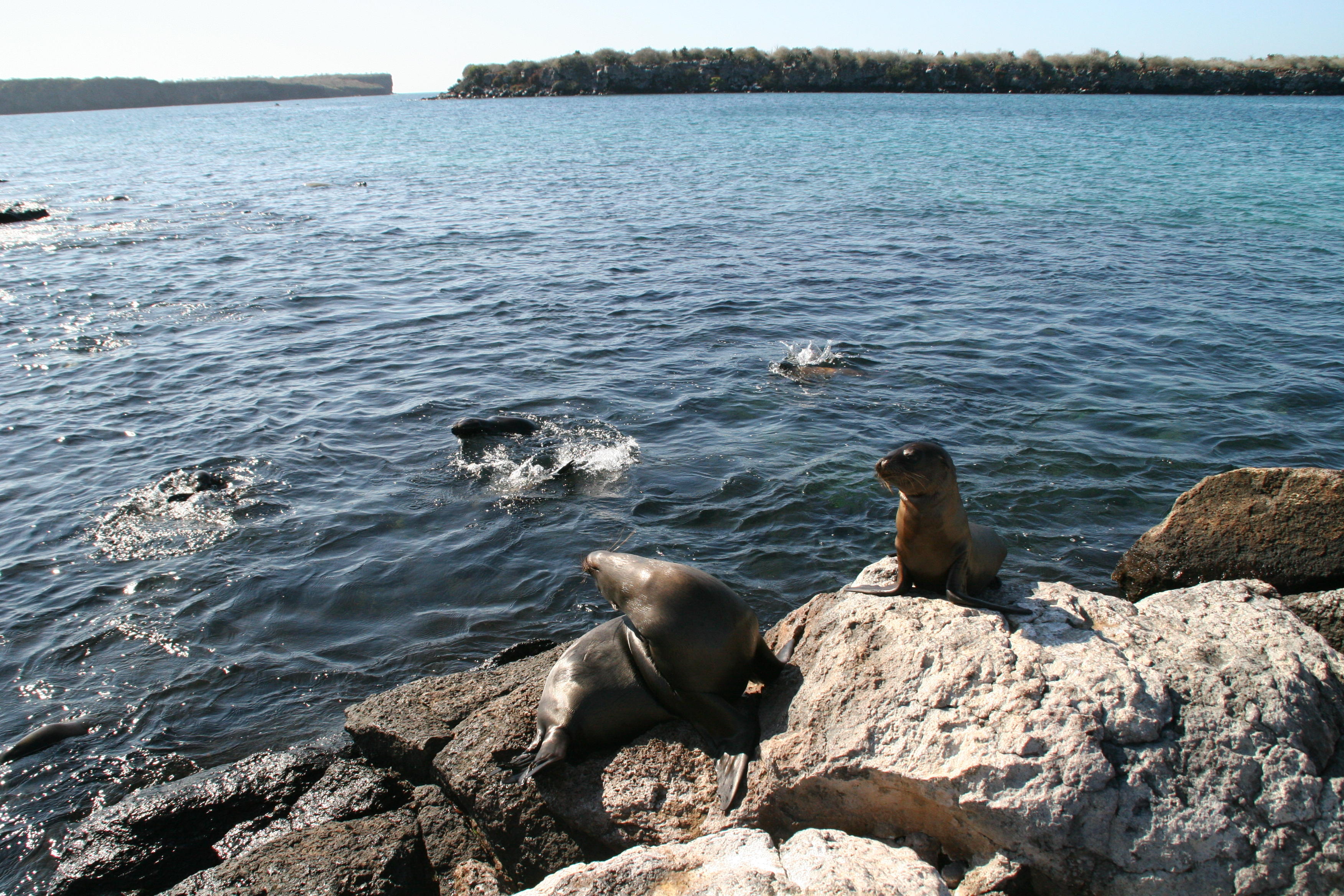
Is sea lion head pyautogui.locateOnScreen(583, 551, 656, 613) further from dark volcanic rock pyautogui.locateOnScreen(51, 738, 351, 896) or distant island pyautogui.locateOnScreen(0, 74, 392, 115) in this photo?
distant island pyautogui.locateOnScreen(0, 74, 392, 115)

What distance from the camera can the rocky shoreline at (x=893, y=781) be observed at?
3586 millimetres

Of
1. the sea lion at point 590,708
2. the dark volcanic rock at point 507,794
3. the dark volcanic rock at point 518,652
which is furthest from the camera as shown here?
the dark volcanic rock at point 518,652

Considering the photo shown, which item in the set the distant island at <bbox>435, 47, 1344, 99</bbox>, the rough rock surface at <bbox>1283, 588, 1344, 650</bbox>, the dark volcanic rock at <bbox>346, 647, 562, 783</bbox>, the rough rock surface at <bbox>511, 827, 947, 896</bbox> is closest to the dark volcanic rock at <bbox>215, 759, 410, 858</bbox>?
the dark volcanic rock at <bbox>346, 647, 562, 783</bbox>

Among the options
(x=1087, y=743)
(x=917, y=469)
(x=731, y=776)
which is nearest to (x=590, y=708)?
(x=731, y=776)

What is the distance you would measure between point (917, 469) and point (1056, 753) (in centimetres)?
175

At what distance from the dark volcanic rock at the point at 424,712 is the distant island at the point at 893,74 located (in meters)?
101

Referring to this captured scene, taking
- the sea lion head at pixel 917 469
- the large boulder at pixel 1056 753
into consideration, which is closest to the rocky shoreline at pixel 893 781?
the large boulder at pixel 1056 753

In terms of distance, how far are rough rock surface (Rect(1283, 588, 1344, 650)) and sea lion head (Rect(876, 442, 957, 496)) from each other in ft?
7.39

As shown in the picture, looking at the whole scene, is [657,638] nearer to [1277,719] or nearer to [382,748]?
[382,748]

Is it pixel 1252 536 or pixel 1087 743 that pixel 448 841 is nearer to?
pixel 1087 743

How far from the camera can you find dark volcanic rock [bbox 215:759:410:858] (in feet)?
18.1

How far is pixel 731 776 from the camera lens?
15.1 feet

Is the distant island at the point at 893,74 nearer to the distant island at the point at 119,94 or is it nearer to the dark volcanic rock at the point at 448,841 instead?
the distant island at the point at 119,94

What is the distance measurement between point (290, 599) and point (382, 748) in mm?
3048
